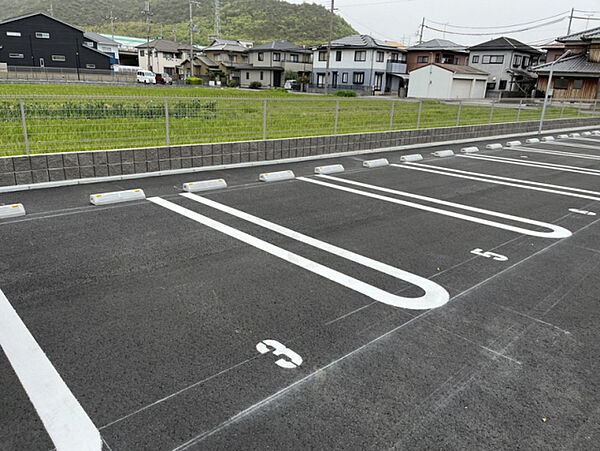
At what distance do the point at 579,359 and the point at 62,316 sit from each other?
401 cm

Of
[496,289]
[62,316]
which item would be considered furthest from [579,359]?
[62,316]

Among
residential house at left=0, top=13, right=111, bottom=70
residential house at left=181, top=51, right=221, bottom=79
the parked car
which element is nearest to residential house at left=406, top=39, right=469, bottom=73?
the parked car

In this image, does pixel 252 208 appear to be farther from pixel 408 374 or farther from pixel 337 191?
pixel 408 374

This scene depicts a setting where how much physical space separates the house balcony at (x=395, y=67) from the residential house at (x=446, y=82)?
12.0 ft

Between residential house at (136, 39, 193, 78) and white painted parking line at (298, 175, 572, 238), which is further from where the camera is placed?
residential house at (136, 39, 193, 78)

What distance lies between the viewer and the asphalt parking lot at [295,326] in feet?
8.38

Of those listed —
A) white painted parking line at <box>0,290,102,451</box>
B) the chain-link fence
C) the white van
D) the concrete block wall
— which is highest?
the white van

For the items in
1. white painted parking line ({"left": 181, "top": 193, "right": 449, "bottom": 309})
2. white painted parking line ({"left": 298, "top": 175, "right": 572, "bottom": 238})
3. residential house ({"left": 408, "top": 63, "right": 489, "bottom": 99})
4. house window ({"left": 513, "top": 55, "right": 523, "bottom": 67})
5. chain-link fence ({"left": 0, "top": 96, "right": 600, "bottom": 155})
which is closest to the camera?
white painted parking line ({"left": 181, "top": 193, "right": 449, "bottom": 309})

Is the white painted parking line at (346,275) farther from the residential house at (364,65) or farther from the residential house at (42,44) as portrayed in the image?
the residential house at (42,44)

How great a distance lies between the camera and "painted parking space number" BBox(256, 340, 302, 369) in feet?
10.1

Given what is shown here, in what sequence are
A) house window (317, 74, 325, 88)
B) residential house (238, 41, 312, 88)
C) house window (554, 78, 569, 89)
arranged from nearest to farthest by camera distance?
house window (554, 78, 569, 89) → house window (317, 74, 325, 88) → residential house (238, 41, 312, 88)

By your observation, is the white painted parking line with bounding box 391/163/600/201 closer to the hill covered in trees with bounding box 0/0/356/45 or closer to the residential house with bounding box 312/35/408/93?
the residential house with bounding box 312/35/408/93

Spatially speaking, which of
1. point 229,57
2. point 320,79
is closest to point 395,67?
point 320,79

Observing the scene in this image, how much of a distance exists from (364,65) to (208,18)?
212 ft
